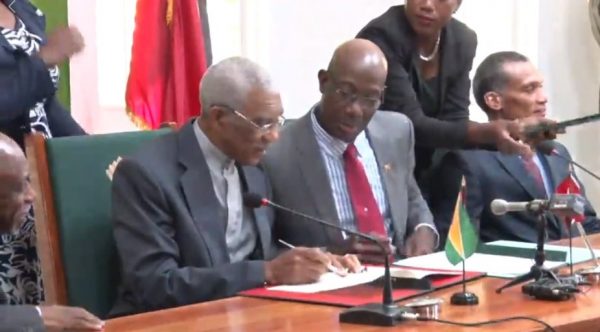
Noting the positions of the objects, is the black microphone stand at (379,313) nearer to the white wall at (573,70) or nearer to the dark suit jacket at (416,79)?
the dark suit jacket at (416,79)

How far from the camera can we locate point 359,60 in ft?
11.9

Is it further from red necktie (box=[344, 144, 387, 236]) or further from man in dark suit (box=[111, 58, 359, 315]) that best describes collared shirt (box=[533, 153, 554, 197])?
man in dark suit (box=[111, 58, 359, 315])

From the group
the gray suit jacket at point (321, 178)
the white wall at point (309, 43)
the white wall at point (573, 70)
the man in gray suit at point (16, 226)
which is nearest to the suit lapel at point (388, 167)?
the gray suit jacket at point (321, 178)

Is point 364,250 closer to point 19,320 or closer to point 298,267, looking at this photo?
point 298,267

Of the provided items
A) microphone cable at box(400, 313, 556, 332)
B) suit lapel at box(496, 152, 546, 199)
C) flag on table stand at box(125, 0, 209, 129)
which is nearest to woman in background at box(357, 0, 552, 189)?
suit lapel at box(496, 152, 546, 199)

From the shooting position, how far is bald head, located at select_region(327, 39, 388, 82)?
11.9 feet

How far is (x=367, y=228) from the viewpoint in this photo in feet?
11.9

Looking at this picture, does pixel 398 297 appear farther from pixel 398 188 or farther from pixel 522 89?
pixel 522 89

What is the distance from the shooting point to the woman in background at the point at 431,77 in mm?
4113

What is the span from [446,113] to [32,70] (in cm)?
165

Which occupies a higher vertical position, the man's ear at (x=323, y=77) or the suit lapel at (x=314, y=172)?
the man's ear at (x=323, y=77)

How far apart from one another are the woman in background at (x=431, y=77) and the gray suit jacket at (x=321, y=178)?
22cm

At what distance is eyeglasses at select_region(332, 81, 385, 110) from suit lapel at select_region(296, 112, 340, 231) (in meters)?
0.14

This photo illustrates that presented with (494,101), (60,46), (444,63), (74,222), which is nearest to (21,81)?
(60,46)
